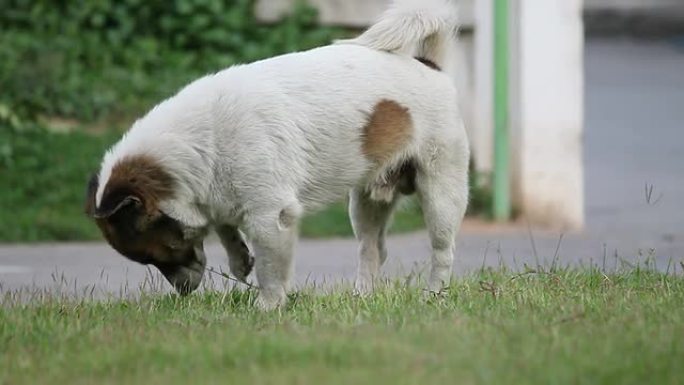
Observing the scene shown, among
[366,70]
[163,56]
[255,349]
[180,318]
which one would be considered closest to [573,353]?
[255,349]

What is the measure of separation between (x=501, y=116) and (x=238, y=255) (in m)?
4.78

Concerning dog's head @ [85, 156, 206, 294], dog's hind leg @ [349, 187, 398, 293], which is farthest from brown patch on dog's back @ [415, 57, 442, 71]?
dog's head @ [85, 156, 206, 294]

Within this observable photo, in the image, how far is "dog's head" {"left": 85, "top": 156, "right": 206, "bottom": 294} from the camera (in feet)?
23.9

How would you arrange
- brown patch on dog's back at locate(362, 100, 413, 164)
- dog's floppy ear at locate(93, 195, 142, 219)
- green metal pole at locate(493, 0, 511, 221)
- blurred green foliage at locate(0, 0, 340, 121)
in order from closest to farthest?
dog's floppy ear at locate(93, 195, 142, 219) → brown patch on dog's back at locate(362, 100, 413, 164) → green metal pole at locate(493, 0, 511, 221) → blurred green foliage at locate(0, 0, 340, 121)

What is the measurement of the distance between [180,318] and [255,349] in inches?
47.1

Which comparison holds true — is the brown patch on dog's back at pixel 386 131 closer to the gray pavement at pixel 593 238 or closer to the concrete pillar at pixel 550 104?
the gray pavement at pixel 593 238

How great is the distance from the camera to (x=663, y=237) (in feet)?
38.4

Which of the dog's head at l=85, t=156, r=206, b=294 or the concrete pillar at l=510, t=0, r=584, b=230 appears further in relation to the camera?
the concrete pillar at l=510, t=0, r=584, b=230

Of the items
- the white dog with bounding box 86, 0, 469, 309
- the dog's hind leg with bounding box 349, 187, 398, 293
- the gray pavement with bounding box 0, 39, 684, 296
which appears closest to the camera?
the white dog with bounding box 86, 0, 469, 309

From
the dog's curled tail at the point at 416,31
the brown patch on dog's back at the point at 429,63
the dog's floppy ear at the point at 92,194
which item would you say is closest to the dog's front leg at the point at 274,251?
the dog's floppy ear at the point at 92,194

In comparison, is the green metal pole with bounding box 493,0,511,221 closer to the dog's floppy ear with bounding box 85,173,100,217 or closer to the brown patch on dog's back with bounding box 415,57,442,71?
the brown patch on dog's back with bounding box 415,57,442,71

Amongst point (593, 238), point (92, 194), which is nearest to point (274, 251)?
point (92, 194)

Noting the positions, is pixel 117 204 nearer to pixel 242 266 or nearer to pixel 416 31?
pixel 242 266

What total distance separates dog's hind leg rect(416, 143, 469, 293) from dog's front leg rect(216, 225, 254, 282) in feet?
3.06
